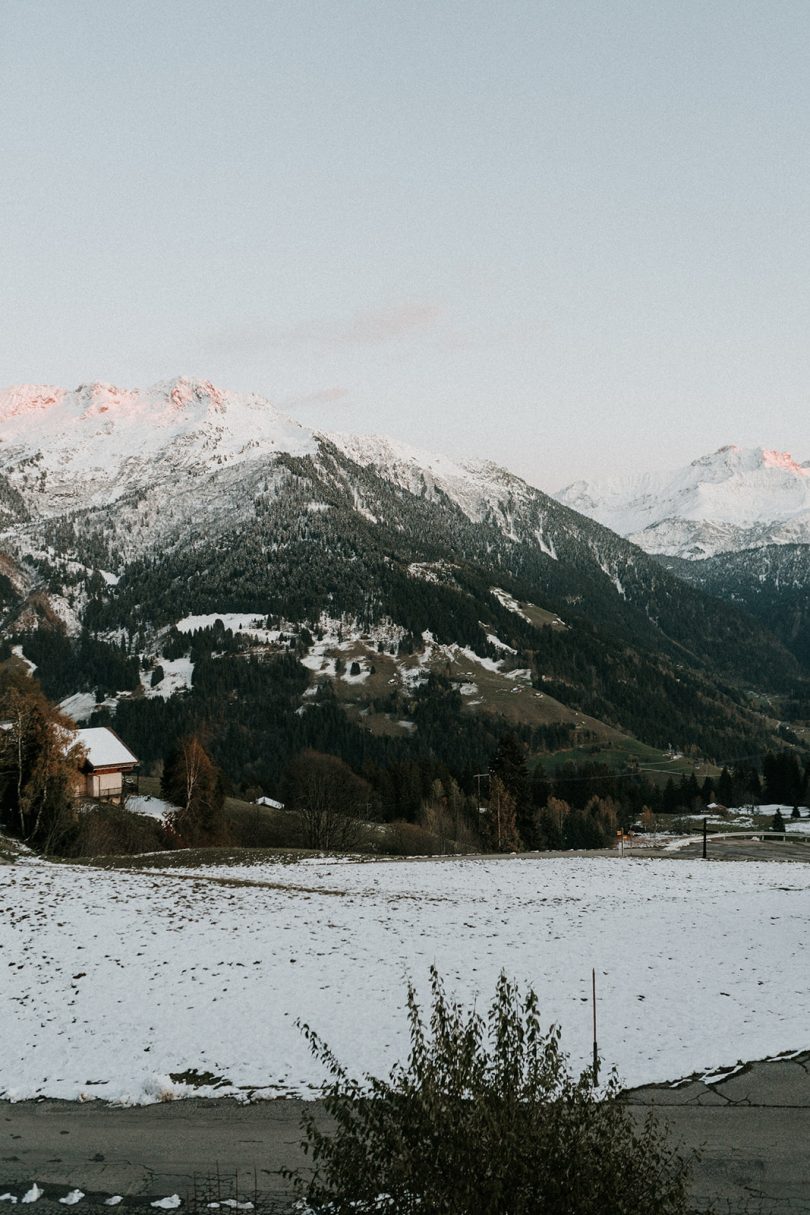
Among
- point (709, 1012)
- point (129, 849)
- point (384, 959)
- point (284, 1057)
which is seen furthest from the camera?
point (129, 849)

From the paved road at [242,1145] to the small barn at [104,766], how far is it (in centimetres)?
A: 8004

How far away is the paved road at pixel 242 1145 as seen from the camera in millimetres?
15633

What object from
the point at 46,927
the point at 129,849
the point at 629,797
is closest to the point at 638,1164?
the point at 46,927

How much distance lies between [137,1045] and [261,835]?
83696 mm

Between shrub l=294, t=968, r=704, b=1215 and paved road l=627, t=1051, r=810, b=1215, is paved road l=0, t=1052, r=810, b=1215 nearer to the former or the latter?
paved road l=627, t=1051, r=810, b=1215

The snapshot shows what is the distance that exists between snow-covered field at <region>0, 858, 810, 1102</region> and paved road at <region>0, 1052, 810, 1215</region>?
1074 millimetres

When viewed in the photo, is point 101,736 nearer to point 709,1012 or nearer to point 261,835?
point 261,835

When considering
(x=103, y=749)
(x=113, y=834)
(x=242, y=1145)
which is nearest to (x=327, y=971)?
(x=242, y=1145)

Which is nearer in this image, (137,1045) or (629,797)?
(137,1045)

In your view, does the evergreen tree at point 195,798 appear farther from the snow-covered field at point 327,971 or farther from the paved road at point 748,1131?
the paved road at point 748,1131

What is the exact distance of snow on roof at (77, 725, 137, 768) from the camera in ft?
314

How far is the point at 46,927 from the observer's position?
31359 mm

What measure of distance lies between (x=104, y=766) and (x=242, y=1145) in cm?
8464

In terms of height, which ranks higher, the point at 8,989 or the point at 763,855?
the point at 8,989
